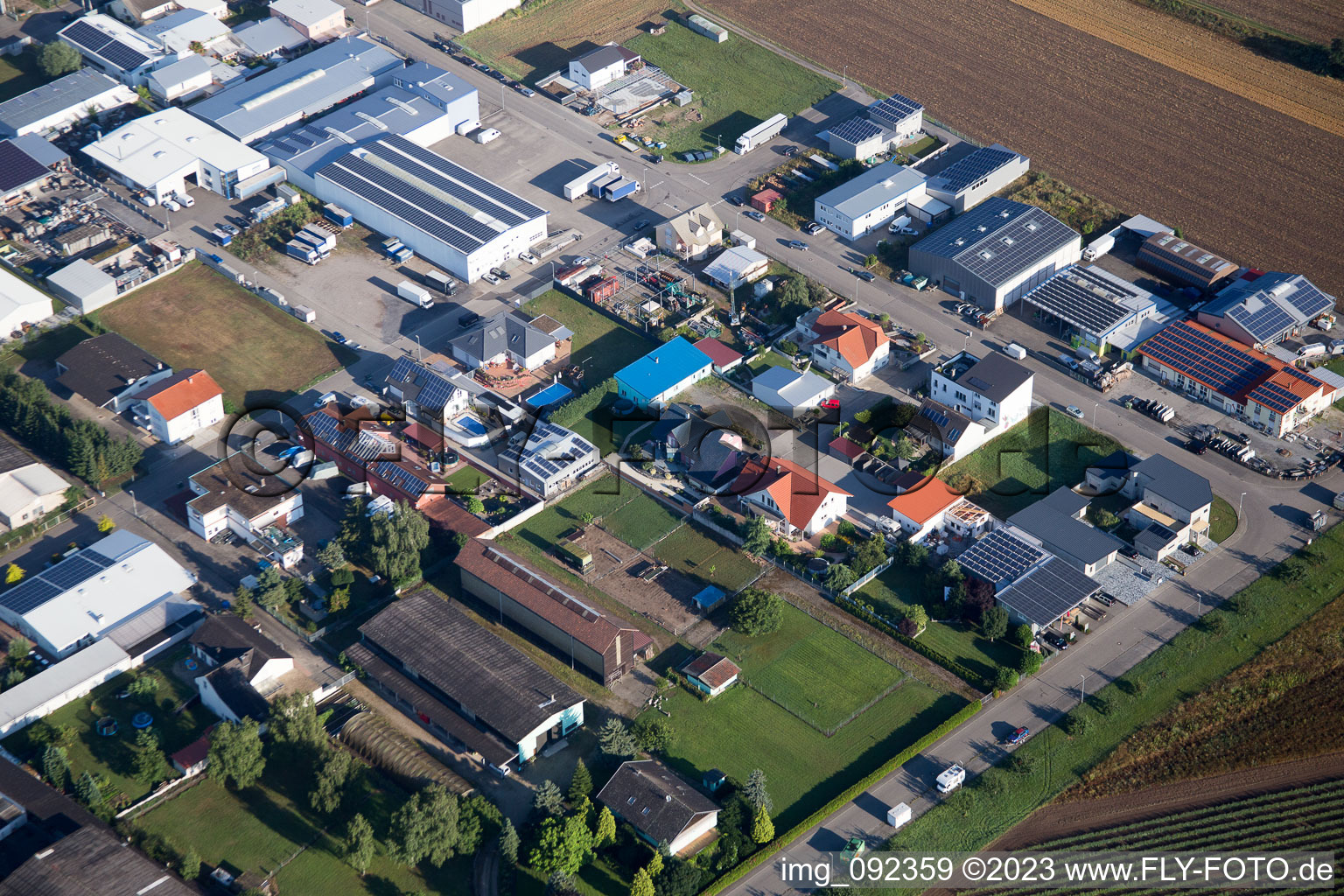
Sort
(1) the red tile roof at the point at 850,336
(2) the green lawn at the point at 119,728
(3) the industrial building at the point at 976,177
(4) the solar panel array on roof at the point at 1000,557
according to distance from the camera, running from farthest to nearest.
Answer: (3) the industrial building at the point at 976,177 → (1) the red tile roof at the point at 850,336 → (4) the solar panel array on roof at the point at 1000,557 → (2) the green lawn at the point at 119,728

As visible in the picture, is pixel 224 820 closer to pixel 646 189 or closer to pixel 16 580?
pixel 16 580

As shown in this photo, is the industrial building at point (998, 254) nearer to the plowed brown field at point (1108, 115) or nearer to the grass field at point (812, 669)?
the plowed brown field at point (1108, 115)

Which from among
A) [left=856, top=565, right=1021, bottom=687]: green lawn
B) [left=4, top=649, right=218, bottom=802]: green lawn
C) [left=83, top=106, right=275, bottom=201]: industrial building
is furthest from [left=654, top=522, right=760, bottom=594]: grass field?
[left=83, top=106, right=275, bottom=201]: industrial building

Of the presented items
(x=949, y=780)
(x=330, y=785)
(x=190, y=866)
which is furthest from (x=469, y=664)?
(x=949, y=780)

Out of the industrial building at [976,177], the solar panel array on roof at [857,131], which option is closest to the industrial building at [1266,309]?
the industrial building at [976,177]

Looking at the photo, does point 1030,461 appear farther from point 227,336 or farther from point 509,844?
point 227,336

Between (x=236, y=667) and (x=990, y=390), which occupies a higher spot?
(x=990, y=390)
